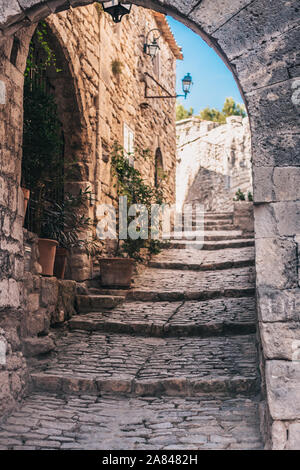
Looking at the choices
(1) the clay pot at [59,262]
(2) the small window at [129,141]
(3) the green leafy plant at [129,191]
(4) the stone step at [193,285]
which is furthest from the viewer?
(2) the small window at [129,141]

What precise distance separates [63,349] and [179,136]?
2170cm

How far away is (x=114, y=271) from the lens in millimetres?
6539

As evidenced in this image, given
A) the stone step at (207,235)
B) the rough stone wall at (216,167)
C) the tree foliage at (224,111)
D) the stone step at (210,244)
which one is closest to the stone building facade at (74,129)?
the stone step at (207,235)

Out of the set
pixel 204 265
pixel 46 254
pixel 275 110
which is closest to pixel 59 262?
pixel 46 254

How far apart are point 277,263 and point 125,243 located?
4809mm

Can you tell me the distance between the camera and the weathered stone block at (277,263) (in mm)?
2668

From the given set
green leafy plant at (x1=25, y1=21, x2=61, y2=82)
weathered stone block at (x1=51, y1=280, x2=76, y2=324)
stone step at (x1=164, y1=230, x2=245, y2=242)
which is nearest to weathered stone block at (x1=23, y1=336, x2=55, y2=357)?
weathered stone block at (x1=51, y1=280, x2=76, y2=324)

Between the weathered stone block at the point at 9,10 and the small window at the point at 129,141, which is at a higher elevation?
the small window at the point at 129,141

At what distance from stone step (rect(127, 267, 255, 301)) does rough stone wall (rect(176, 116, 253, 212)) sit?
37.0ft

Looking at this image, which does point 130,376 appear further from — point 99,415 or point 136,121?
point 136,121

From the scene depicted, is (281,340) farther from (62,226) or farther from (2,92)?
(62,226)

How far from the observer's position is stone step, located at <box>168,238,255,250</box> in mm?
9291

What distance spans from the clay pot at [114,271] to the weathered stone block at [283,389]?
13.5ft

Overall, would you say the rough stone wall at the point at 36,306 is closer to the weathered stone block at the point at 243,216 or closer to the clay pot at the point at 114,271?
the clay pot at the point at 114,271
